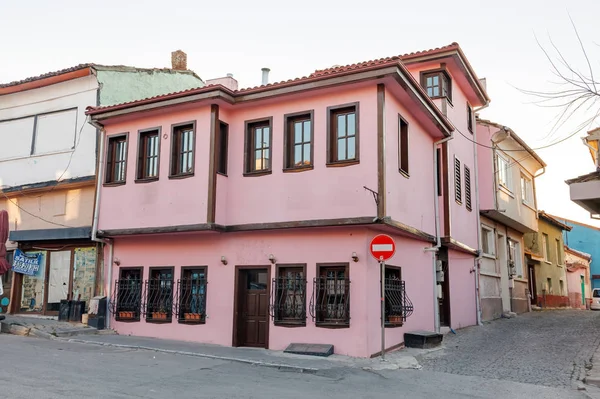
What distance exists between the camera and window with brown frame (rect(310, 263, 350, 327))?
485 inches

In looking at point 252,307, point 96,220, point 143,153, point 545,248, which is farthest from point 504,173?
point 96,220

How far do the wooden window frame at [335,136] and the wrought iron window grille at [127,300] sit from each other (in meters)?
6.28

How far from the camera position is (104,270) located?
15781 millimetres

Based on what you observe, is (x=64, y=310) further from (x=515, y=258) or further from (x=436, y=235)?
(x=515, y=258)

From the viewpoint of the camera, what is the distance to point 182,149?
572 inches

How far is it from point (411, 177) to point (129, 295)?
26.1ft

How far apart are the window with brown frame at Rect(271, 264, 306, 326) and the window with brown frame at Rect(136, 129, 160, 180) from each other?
14.7 ft

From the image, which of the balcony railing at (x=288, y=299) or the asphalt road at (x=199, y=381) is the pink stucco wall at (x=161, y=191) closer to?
the balcony railing at (x=288, y=299)

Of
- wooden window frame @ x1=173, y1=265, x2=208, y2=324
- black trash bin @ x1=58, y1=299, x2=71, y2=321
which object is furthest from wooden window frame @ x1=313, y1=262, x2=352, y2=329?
black trash bin @ x1=58, y1=299, x2=71, y2=321

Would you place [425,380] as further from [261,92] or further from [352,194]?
[261,92]

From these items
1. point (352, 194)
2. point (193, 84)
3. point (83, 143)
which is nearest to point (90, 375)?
point (352, 194)

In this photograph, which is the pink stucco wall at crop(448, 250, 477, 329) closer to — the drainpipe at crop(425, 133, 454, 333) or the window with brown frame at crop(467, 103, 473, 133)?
the drainpipe at crop(425, 133, 454, 333)

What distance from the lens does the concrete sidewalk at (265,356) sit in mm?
10875

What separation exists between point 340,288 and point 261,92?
4.93m
